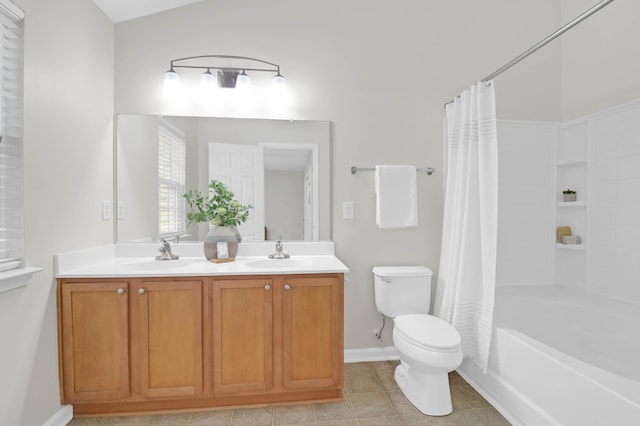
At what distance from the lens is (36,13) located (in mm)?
1456

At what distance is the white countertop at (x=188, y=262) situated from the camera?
165 centimetres

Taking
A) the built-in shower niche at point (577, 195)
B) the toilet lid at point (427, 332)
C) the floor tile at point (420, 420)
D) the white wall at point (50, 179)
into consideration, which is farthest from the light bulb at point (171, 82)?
the built-in shower niche at point (577, 195)

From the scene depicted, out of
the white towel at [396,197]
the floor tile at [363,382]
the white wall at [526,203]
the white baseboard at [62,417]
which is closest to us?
the white baseboard at [62,417]

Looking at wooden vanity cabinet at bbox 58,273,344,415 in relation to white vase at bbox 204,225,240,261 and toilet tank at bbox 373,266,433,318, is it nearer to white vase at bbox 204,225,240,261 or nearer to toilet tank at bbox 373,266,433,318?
white vase at bbox 204,225,240,261

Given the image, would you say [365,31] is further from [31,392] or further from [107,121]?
[31,392]

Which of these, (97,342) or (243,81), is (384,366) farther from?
(243,81)

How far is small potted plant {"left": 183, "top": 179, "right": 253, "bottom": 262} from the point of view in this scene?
2.03 m

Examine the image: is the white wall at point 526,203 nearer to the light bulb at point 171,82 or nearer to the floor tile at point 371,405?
the floor tile at point 371,405

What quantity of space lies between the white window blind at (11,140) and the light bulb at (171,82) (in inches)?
30.7

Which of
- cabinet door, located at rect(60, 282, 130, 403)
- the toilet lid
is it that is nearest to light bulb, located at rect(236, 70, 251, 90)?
cabinet door, located at rect(60, 282, 130, 403)

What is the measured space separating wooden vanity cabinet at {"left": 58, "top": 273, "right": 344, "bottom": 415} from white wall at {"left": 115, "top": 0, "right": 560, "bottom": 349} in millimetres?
618

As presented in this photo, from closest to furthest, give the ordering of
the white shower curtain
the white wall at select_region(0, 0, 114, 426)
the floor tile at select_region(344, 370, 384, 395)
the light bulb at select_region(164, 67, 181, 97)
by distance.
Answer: the white wall at select_region(0, 0, 114, 426), the white shower curtain, the floor tile at select_region(344, 370, 384, 395), the light bulb at select_region(164, 67, 181, 97)

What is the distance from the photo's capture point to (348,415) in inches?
67.2

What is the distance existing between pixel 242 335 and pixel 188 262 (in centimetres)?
66
